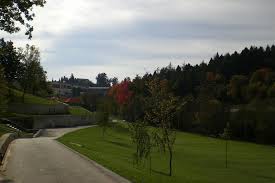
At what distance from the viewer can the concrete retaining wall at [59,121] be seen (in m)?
90.1

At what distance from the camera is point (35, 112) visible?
331 ft

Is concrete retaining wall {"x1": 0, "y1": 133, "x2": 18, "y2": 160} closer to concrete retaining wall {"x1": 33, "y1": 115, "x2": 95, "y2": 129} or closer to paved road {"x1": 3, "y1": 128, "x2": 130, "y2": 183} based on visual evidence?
paved road {"x1": 3, "y1": 128, "x2": 130, "y2": 183}

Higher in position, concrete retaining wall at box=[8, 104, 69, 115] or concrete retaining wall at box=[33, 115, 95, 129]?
concrete retaining wall at box=[8, 104, 69, 115]

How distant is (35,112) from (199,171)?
67.4 meters

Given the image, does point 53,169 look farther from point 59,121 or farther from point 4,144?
point 59,121

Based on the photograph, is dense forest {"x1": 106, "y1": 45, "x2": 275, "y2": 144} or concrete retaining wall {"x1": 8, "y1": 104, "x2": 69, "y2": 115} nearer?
dense forest {"x1": 106, "y1": 45, "x2": 275, "y2": 144}

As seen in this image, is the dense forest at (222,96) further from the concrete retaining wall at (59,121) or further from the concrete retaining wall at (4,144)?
the concrete retaining wall at (4,144)

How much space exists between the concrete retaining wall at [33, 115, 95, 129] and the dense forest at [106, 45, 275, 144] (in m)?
6.34

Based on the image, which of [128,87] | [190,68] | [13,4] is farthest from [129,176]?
[190,68]

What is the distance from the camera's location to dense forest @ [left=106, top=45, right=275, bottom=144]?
9494 centimetres

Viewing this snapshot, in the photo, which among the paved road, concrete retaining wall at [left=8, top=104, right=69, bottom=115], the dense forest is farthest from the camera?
concrete retaining wall at [left=8, top=104, right=69, bottom=115]

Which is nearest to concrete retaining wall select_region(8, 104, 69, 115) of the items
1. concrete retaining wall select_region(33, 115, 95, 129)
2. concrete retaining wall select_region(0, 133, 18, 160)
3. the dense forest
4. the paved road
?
concrete retaining wall select_region(33, 115, 95, 129)

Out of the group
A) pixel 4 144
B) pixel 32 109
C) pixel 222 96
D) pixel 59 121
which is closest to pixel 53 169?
pixel 4 144

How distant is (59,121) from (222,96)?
50.5 m
